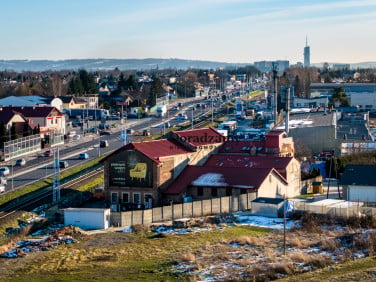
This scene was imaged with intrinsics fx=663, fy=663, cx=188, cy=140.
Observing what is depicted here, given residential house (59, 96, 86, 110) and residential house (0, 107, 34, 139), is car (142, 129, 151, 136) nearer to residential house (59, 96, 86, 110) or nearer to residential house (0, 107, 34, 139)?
residential house (0, 107, 34, 139)

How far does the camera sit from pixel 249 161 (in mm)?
38344

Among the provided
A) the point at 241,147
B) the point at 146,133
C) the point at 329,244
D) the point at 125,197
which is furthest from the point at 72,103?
the point at 329,244

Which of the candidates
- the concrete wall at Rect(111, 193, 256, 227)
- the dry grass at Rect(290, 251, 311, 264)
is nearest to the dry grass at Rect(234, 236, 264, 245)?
the dry grass at Rect(290, 251, 311, 264)

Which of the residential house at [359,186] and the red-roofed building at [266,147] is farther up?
the red-roofed building at [266,147]

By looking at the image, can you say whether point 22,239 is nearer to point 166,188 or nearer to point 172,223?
point 172,223

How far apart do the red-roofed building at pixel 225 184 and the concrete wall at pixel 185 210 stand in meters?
1.02

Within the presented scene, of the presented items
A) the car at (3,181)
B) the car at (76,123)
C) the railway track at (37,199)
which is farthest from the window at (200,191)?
the car at (76,123)

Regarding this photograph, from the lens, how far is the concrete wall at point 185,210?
29562 mm

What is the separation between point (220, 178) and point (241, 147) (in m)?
6.71

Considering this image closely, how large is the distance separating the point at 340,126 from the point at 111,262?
4741cm

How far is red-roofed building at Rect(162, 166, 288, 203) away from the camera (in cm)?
3441

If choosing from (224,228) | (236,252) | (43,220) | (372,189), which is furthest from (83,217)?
(372,189)

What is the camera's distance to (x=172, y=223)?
29.3m

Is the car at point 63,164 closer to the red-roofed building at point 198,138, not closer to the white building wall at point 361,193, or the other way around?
the red-roofed building at point 198,138
